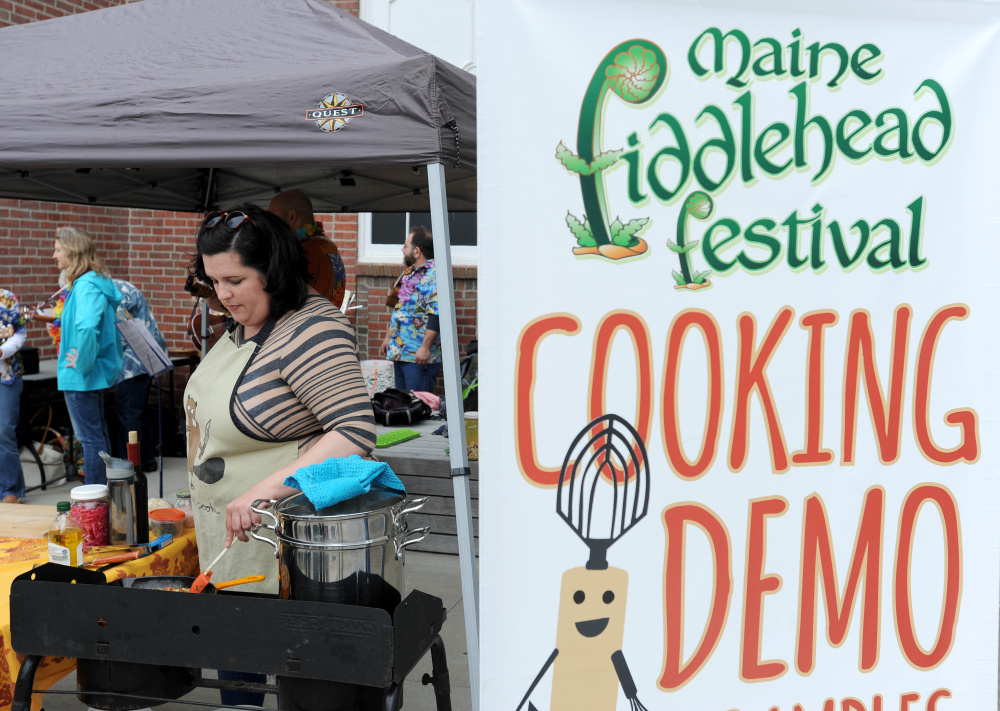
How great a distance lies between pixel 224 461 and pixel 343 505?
0.58 m

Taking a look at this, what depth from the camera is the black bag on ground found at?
5973 millimetres

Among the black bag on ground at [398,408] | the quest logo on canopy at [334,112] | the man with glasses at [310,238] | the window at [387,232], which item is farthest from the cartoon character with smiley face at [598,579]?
the window at [387,232]

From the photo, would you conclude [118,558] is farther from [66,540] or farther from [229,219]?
[229,219]

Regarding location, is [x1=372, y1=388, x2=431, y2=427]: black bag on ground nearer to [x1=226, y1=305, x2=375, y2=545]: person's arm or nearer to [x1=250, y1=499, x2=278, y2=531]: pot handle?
[x1=226, y1=305, x2=375, y2=545]: person's arm

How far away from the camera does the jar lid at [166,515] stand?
2.71 m

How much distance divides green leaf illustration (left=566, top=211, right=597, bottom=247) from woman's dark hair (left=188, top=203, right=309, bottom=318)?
2.93ft

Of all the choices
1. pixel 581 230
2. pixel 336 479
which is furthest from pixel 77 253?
pixel 581 230

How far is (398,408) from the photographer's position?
5.99 m

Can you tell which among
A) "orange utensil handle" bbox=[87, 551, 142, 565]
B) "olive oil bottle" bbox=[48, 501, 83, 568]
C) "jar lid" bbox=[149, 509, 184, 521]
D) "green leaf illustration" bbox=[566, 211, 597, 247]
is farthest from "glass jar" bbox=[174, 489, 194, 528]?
"green leaf illustration" bbox=[566, 211, 597, 247]

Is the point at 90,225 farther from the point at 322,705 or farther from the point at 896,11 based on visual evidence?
the point at 896,11

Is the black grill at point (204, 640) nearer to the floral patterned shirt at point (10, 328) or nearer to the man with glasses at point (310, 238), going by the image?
the man with glasses at point (310, 238)

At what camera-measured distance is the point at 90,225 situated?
808cm

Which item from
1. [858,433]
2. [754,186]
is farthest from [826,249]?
[858,433]

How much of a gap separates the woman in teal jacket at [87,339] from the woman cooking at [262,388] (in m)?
3.76
